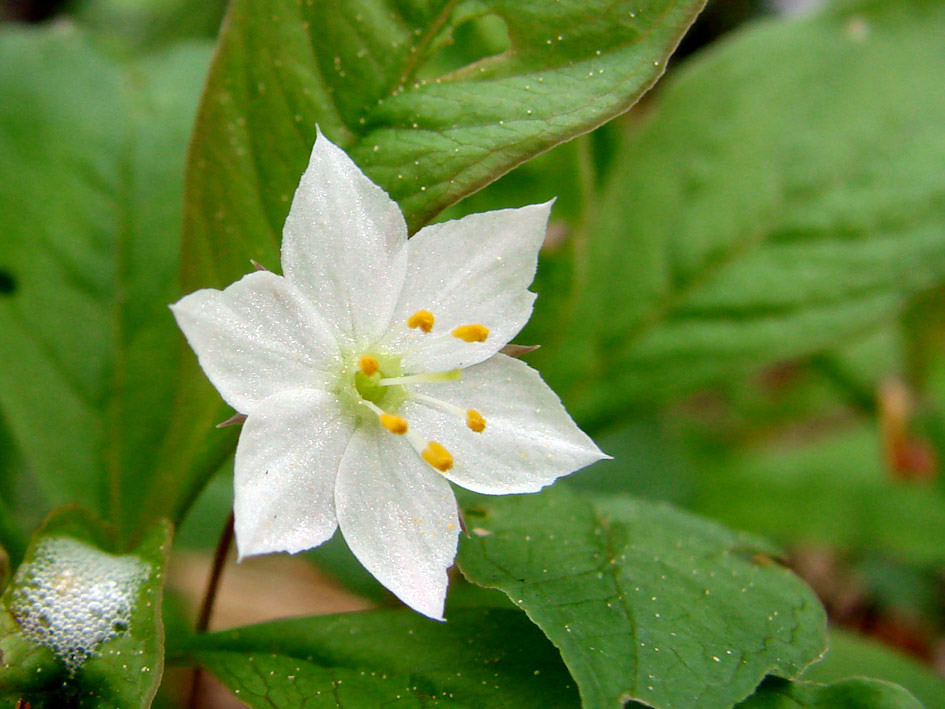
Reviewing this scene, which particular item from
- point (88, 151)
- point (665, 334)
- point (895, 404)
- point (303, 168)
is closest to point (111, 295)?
point (88, 151)

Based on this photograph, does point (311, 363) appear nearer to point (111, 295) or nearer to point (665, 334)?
point (111, 295)

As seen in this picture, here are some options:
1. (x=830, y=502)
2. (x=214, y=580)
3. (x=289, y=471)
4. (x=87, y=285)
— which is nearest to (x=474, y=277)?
(x=289, y=471)

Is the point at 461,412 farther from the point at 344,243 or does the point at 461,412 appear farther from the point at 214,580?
the point at 214,580

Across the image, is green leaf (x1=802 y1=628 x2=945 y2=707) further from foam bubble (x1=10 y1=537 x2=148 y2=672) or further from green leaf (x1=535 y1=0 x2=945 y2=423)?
foam bubble (x1=10 y1=537 x2=148 y2=672)

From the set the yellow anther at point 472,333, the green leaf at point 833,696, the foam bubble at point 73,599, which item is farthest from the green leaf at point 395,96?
the green leaf at point 833,696

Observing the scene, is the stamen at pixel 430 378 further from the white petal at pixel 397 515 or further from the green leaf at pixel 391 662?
the green leaf at pixel 391 662

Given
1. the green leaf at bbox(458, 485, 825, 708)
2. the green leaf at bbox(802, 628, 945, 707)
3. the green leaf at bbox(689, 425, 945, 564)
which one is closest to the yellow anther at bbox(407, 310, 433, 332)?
the green leaf at bbox(458, 485, 825, 708)
